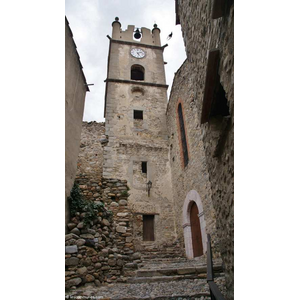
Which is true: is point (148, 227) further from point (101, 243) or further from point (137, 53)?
point (137, 53)

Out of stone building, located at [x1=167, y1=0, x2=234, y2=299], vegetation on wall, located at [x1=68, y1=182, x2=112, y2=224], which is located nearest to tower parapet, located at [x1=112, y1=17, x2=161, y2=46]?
stone building, located at [x1=167, y1=0, x2=234, y2=299]

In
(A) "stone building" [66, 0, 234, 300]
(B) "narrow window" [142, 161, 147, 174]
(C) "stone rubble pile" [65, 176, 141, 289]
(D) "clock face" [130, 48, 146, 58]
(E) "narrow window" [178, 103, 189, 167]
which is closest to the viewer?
(A) "stone building" [66, 0, 234, 300]

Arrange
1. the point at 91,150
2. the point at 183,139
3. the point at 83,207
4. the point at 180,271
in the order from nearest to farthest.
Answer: the point at 180,271 → the point at 83,207 → the point at 183,139 → the point at 91,150

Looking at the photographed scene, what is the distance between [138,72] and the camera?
1389cm

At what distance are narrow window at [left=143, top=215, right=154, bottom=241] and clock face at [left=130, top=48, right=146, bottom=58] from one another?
9.97 metres

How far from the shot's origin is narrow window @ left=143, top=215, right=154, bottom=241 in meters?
8.23

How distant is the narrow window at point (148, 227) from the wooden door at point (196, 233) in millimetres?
1773

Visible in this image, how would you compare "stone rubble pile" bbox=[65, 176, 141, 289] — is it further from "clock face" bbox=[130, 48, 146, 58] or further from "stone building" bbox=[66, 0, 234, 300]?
"clock face" bbox=[130, 48, 146, 58]

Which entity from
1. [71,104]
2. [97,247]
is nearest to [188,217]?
[97,247]

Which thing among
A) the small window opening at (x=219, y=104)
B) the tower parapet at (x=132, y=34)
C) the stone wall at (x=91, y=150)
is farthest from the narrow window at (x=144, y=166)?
the tower parapet at (x=132, y=34)

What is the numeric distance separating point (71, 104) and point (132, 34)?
1213 centimetres

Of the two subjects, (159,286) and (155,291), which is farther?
(159,286)

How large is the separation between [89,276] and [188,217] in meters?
4.32

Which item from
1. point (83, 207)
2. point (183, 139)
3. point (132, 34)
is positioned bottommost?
point (83, 207)
